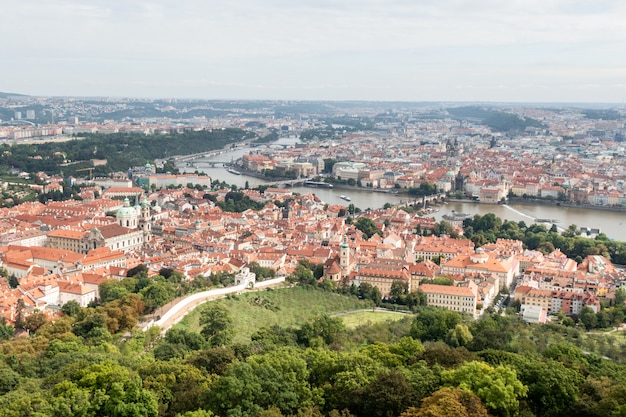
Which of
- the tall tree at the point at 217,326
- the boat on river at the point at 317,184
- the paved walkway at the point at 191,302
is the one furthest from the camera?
the boat on river at the point at 317,184

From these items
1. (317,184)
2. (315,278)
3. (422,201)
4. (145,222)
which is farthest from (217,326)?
(317,184)

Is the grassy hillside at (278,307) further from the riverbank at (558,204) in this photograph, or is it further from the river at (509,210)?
the riverbank at (558,204)

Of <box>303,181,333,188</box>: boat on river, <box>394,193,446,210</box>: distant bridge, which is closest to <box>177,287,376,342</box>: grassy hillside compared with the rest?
<box>394,193,446,210</box>: distant bridge

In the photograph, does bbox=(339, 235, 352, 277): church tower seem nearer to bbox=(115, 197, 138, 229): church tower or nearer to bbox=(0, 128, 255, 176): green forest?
bbox=(115, 197, 138, 229): church tower

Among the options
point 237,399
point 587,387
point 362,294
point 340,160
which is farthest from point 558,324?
point 340,160

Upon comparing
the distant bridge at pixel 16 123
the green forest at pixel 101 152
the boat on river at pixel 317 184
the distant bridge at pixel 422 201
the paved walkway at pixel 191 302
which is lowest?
the boat on river at pixel 317 184

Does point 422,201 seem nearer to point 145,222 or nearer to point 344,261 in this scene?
point 145,222

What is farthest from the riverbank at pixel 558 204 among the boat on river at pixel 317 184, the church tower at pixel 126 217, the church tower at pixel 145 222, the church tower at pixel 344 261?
the church tower at pixel 126 217
